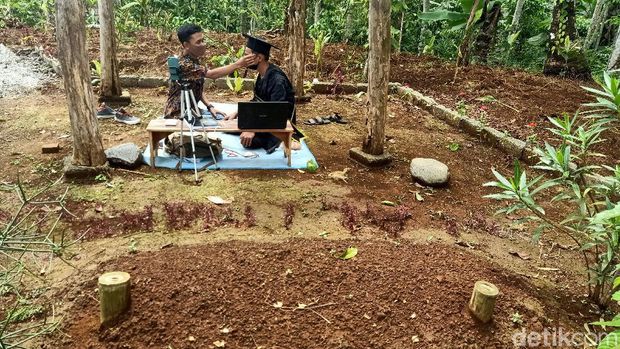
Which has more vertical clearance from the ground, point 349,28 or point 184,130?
point 349,28

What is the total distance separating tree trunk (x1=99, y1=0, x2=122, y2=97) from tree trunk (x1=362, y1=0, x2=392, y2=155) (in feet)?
13.9

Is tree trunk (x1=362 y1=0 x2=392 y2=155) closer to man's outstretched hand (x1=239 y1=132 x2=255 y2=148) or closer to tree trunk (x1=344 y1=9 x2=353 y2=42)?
man's outstretched hand (x1=239 y1=132 x2=255 y2=148)

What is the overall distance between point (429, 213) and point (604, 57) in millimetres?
11875

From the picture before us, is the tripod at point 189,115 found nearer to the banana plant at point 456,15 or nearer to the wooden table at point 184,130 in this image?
the wooden table at point 184,130

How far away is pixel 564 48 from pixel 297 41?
18.7 feet

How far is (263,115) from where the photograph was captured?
5.12 metres

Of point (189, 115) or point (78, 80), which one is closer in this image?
point (78, 80)

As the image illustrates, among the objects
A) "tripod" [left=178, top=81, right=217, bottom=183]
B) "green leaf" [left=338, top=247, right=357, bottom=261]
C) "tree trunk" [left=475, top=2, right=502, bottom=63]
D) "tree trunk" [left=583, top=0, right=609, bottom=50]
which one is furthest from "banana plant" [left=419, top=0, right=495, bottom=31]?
"green leaf" [left=338, top=247, right=357, bottom=261]

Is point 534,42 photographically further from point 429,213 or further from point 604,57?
point 429,213

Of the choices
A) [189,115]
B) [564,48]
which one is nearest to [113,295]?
[189,115]

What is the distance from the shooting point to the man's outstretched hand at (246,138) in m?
5.84

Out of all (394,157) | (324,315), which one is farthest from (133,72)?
(324,315)

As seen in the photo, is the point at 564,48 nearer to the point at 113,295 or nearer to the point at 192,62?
the point at 192,62

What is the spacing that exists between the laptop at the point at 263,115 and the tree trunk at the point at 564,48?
269 inches
